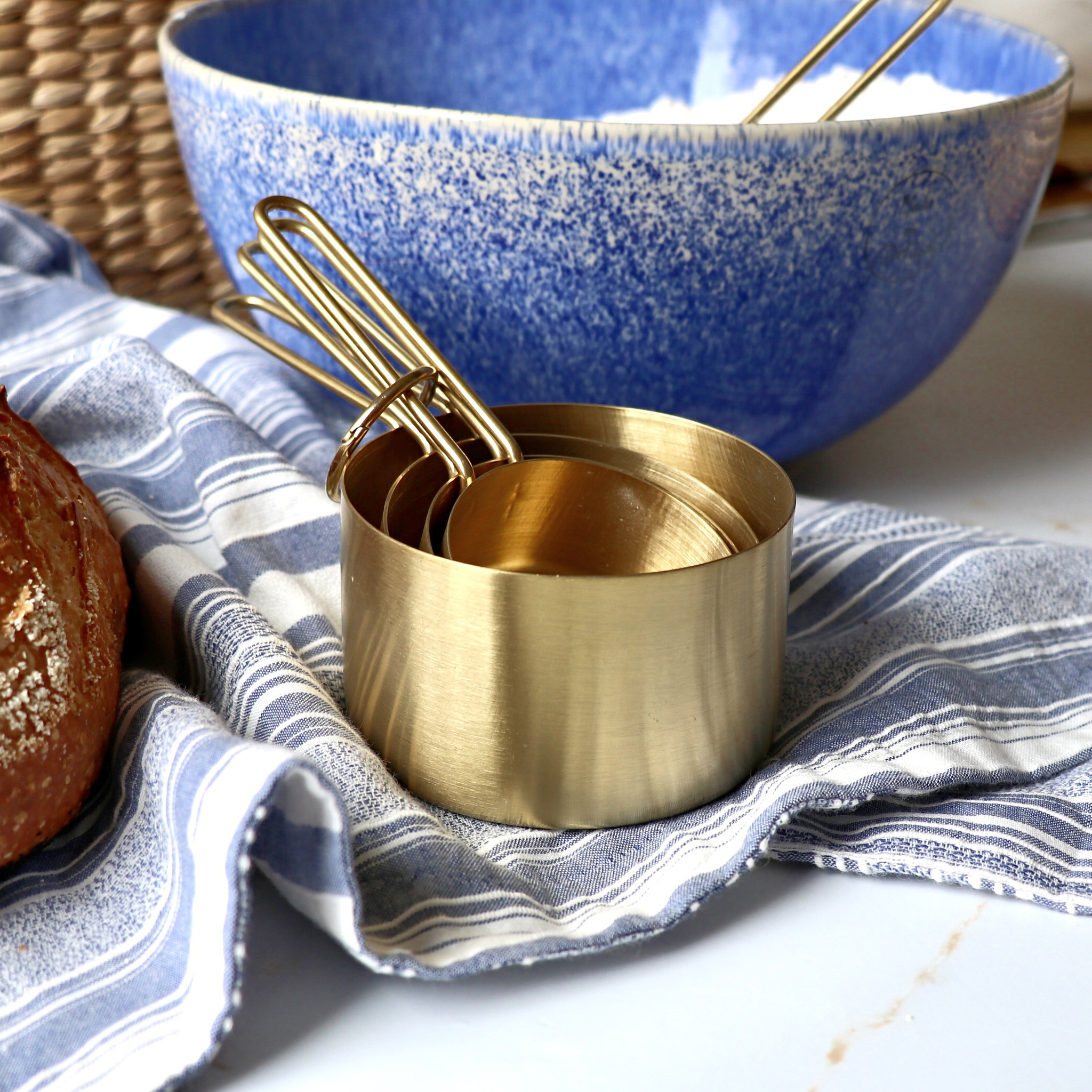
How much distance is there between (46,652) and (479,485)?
0.46 ft

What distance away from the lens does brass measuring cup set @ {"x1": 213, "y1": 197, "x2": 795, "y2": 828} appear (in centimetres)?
33

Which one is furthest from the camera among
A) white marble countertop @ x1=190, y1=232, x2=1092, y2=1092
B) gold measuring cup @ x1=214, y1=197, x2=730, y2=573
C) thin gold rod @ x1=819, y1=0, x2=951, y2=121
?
thin gold rod @ x1=819, y1=0, x2=951, y2=121

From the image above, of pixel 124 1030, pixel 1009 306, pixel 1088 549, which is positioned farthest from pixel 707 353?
pixel 1009 306

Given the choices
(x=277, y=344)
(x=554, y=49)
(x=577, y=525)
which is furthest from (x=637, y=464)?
(x=554, y=49)

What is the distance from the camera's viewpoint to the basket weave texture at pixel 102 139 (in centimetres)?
66

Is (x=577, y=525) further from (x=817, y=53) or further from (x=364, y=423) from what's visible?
(x=817, y=53)

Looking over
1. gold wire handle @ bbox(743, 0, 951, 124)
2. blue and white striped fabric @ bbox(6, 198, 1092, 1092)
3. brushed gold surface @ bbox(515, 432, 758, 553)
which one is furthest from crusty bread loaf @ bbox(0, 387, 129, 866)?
gold wire handle @ bbox(743, 0, 951, 124)

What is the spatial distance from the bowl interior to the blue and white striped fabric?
250mm

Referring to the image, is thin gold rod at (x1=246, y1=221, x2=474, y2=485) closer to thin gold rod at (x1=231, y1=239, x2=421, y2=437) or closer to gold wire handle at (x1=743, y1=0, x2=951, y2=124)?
thin gold rod at (x1=231, y1=239, x2=421, y2=437)

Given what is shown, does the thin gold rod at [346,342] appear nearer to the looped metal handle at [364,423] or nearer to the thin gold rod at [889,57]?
the looped metal handle at [364,423]

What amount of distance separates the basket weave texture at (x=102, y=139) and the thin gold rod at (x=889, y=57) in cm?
39

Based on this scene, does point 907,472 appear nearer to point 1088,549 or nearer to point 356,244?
point 1088,549

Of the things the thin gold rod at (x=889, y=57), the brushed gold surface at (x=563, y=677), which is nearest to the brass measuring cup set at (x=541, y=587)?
the brushed gold surface at (x=563, y=677)

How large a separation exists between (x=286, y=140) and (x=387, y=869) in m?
0.30
